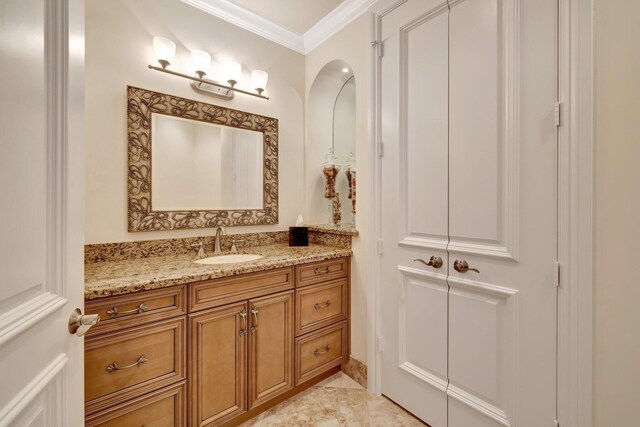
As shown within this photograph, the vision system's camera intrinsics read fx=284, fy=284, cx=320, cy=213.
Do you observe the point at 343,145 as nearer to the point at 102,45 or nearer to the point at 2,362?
the point at 102,45

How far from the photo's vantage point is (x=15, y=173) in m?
0.52

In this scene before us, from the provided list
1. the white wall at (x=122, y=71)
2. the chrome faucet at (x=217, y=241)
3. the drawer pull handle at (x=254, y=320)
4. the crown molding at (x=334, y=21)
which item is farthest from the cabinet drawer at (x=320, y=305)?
the crown molding at (x=334, y=21)

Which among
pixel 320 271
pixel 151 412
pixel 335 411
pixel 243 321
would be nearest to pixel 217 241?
pixel 243 321

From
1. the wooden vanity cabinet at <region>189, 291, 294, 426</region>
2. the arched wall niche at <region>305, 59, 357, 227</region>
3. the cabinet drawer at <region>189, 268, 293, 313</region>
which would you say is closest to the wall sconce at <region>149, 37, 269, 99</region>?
the arched wall niche at <region>305, 59, 357, 227</region>

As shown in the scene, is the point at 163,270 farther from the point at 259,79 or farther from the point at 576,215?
the point at 576,215

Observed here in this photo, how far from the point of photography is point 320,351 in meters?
1.97

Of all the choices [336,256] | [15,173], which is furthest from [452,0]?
[15,173]

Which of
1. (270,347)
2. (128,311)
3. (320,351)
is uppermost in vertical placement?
(128,311)

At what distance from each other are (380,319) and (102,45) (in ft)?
7.74

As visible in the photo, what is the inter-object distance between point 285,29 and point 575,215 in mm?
2332

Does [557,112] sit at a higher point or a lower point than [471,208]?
higher

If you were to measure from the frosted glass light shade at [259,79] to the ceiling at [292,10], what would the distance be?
0.42 meters

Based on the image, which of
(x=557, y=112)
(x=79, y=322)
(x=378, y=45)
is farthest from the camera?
(x=378, y=45)

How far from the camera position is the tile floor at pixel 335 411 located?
5.41 feet
